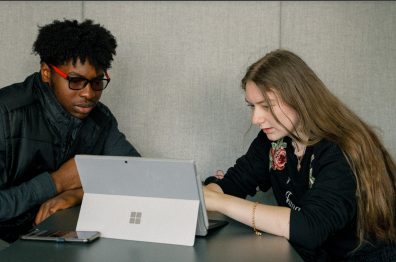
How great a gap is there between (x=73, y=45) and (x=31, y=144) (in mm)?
433

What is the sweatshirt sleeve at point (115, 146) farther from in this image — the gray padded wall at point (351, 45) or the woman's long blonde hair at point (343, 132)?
the gray padded wall at point (351, 45)

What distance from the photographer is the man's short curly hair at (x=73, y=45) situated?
146cm

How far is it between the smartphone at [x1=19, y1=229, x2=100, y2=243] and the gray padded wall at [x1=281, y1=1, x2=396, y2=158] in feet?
5.30

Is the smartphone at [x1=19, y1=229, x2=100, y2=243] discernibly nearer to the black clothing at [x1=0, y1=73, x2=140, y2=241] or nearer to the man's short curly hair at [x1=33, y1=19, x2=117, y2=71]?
the black clothing at [x1=0, y1=73, x2=140, y2=241]

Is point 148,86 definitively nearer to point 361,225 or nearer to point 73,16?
point 73,16

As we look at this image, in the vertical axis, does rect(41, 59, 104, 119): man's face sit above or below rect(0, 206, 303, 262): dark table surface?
above

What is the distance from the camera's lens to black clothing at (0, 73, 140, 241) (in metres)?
1.32

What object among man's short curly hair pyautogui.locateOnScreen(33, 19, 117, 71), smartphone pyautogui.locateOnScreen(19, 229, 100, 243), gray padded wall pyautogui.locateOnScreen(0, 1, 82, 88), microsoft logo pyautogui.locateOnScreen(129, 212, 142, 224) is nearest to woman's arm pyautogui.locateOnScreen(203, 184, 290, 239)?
microsoft logo pyautogui.locateOnScreen(129, 212, 142, 224)

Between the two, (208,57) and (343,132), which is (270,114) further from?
(208,57)

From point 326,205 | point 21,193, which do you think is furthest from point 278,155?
point 21,193

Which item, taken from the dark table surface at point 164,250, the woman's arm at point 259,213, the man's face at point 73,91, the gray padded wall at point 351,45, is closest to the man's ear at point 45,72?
the man's face at point 73,91

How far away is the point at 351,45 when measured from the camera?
7.00 ft

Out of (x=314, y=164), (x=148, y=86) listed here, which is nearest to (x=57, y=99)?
(x=148, y=86)

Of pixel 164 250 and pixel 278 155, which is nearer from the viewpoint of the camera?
pixel 164 250
